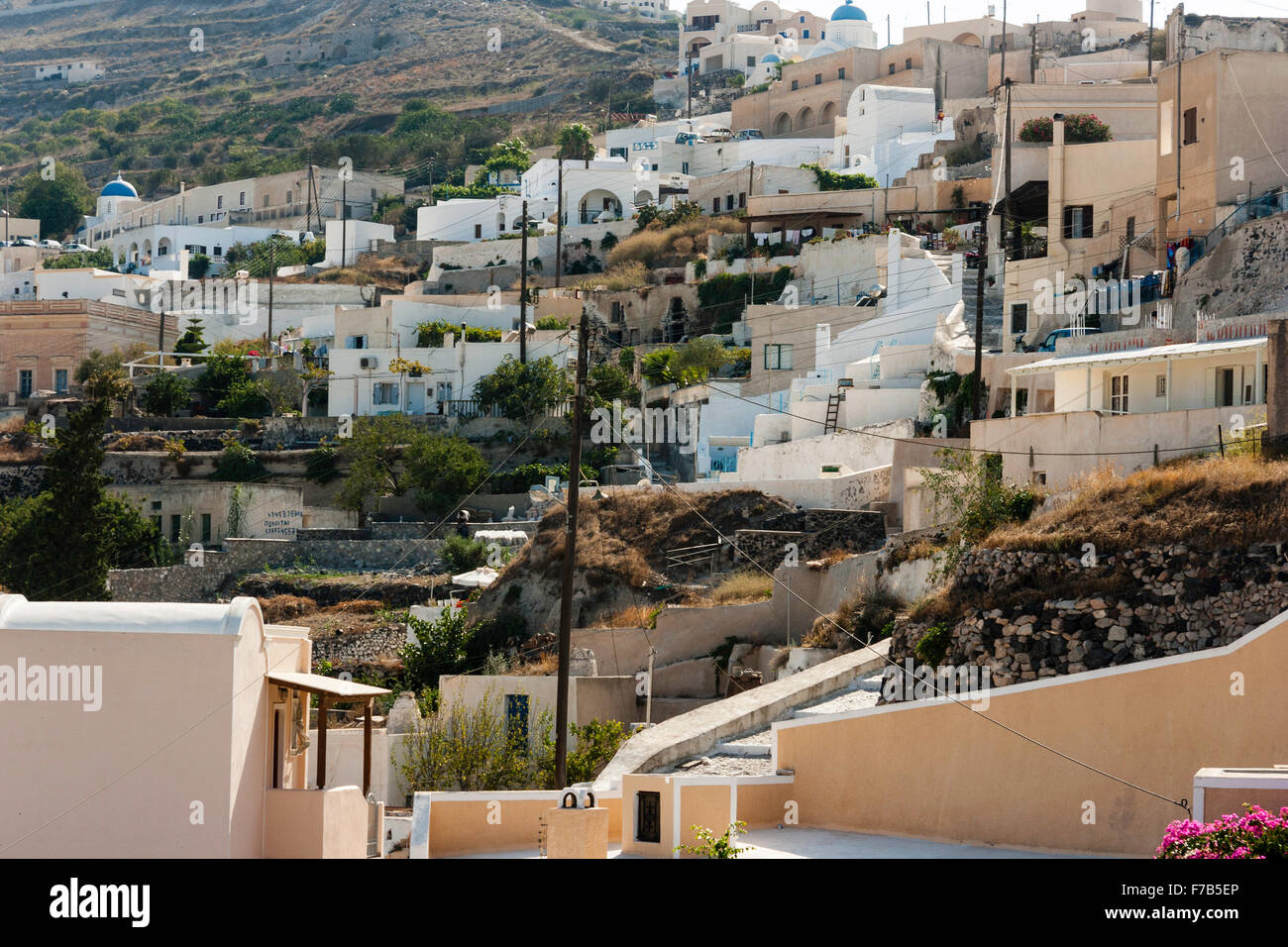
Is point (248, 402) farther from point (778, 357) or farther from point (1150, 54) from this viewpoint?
point (1150, 54)

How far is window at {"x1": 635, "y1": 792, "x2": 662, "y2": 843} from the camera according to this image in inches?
617

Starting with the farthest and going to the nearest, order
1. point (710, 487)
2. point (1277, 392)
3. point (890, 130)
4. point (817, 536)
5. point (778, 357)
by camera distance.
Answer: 1. point (890, 130)
2. point (778, 357)
3. point (710, 487)
4. point (817, 536)
5. point (1277, 392)

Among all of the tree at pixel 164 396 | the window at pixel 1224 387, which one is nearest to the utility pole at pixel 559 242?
the tree at pixel 164 396

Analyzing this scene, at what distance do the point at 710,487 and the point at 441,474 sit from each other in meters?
13.4

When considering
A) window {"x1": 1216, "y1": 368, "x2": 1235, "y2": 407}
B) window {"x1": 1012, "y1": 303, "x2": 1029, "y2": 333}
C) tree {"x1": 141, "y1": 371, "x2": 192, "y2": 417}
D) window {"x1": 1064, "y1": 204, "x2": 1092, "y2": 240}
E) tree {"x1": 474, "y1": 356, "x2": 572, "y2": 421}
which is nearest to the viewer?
window {"x1": 1216, "y1": 368, "x2": 1235, "y2": 407}

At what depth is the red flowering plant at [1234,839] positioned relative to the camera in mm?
10109

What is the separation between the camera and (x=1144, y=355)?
23531mm

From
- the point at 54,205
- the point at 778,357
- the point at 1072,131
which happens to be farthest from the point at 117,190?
the point at 1072,131

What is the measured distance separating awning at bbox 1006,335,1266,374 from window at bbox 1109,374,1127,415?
336mm

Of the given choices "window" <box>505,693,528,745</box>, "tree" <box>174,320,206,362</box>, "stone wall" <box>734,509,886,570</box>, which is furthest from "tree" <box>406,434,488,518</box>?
"window" <box>505,693,528,745</box>

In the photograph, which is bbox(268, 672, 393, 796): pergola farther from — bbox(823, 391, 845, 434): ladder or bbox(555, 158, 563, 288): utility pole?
bbox(555, 158, 563, 288): utility pole

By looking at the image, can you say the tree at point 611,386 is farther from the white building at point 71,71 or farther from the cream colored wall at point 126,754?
the white building at point 71,71

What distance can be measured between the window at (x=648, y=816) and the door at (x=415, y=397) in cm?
3471
